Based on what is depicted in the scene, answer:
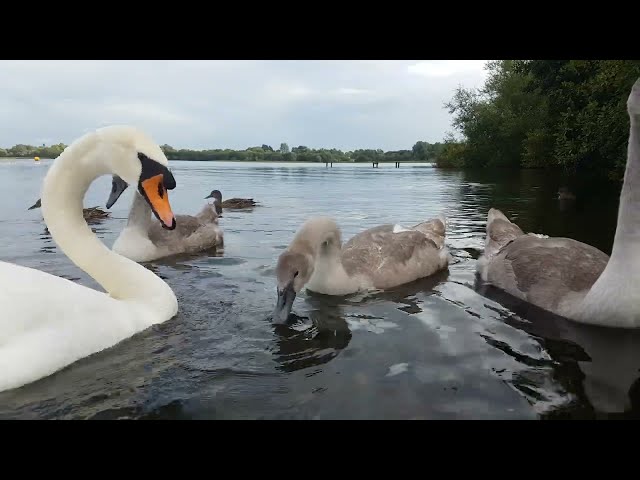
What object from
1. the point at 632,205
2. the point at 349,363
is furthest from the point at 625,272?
the point at 349,363

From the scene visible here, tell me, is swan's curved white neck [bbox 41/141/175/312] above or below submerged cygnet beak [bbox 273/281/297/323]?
above

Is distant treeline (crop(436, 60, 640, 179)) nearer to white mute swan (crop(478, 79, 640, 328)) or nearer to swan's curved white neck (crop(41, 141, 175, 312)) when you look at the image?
white mute swan (crop(478, 79, 640, 328))

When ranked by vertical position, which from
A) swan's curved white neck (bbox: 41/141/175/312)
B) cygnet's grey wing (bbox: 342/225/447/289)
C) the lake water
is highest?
swan's curved white neck (bbox: 41/141/175/312)

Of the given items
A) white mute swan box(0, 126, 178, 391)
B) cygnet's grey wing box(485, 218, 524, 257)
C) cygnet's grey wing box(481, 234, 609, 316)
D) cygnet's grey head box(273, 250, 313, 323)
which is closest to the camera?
white mute swan box(0, 126, 178, 391)

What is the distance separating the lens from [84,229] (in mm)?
5293

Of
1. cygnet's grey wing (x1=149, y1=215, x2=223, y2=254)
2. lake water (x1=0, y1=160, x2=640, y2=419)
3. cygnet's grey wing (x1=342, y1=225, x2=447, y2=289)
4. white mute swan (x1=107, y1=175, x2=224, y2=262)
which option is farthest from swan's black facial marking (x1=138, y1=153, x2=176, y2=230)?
cygnet's grey wing (x1=149, y1=215, x2=223, y2=254)

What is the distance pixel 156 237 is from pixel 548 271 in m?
6.61

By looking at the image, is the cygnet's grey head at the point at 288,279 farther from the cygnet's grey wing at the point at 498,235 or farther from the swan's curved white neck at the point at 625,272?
the cygnet's grey wing at the point at 498,235

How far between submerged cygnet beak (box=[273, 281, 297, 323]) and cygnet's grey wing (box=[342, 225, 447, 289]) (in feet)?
5.71

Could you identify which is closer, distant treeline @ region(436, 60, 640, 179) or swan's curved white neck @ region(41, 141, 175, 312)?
swan's curved white neck @ region(41, 141, 175, 312)

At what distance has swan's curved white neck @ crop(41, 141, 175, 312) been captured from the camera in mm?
4844

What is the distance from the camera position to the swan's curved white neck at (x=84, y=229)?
4844mm

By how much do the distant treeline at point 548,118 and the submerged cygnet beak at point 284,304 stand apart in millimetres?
16011

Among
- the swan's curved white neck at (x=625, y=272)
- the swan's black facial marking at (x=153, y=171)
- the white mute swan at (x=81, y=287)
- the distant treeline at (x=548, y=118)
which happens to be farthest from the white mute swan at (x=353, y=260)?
the distant treeline at (x=548, y=118)
